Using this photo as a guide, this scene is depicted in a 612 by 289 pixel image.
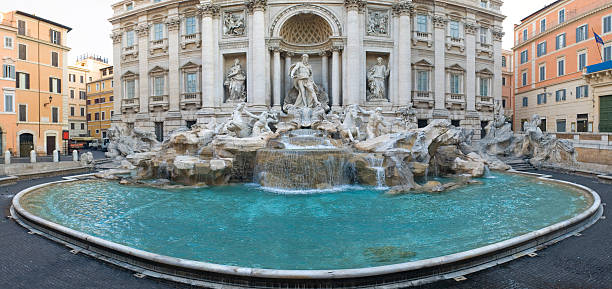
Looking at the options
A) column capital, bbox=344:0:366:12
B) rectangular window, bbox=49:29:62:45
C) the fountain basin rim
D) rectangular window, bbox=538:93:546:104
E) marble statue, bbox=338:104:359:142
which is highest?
rectangular window, bbox=49:29:62:45

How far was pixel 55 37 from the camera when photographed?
3103cm

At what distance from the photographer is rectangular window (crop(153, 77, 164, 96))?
86.8 feet

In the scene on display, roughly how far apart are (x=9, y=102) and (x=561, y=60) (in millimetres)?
48796

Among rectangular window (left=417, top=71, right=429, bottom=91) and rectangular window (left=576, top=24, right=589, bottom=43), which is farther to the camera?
rectangular window (left=576, top=24, right=589, bottom=43)

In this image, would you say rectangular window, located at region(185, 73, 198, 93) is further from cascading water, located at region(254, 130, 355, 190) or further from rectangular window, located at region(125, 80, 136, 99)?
cascading water, located at region(254, 130, 355, 190)

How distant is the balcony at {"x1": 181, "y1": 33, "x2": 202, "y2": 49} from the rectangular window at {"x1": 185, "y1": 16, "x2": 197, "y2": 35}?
0.34 metres

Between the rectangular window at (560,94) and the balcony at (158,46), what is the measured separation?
3517 cm

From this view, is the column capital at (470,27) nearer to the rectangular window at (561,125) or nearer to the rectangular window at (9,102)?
the rectangular window at (561,125)

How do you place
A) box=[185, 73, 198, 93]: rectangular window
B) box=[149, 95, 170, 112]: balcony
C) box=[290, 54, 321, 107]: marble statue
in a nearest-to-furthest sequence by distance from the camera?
1. box=[290, 54, 321, 107]: marble statue
2. box=[185, 73, 198, 93]: rectangular window
3. box=[149, 95, 170, 112]: balcony

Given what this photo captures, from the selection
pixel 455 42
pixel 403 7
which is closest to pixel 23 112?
pixel 403 7

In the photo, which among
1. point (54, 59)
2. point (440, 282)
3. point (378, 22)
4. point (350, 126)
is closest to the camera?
point (440, 282)

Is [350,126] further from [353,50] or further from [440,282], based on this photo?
[440,282]

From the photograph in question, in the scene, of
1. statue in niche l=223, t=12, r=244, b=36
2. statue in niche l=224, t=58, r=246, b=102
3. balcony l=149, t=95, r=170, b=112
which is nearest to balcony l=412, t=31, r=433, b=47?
statue in niche l=223, t=12, r=244, b=36

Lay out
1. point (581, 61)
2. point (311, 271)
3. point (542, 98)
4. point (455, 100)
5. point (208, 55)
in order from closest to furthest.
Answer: point (311, 271), point (208, 55), point (455, 100), point (581, 61), point (542, 98)
